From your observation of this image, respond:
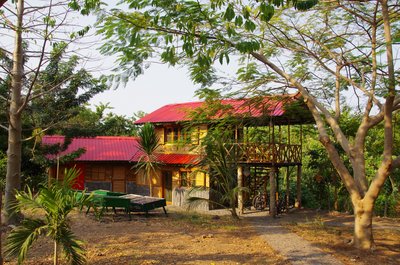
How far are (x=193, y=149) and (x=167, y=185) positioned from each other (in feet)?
9.82

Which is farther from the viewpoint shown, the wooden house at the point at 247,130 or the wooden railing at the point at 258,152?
the wooden railing at the point at 258,152

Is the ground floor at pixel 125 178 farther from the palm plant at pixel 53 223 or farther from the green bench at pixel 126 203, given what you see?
the palm plant at pixel 53 223

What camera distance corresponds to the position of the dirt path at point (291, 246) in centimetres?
831

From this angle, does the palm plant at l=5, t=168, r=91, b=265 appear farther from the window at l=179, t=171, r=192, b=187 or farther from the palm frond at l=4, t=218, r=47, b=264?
the window at l=179, t=171, r=192, b=187

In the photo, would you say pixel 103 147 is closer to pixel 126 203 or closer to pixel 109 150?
pixel 109 150

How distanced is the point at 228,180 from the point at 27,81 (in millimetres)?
7434

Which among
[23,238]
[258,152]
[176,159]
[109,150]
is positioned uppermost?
[109,150]

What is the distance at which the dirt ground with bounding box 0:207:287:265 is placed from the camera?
7.98 meters

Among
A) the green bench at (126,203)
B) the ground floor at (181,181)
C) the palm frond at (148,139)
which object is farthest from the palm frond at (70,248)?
the palm frond at (148,139)

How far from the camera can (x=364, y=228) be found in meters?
9.67

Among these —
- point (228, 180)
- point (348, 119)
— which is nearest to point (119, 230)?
point (228, 180)

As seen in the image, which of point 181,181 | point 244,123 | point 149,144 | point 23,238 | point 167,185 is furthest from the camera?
point 167,185

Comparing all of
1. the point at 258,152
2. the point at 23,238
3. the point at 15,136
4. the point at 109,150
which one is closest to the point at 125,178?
the point at 109,150

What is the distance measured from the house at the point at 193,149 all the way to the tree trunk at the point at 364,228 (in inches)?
178
